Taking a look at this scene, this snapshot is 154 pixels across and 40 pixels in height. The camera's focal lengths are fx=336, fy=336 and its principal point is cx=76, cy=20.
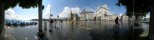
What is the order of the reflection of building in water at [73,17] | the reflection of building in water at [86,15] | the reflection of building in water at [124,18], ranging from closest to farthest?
the reflection of building in water at [73,17], the reflection of building in water at [86,15], the reflection of building in water at [124,18]

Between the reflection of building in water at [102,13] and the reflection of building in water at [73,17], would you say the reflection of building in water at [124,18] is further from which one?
the reflection of building in water at [73,17]

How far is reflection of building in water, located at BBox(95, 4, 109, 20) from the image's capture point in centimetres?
2776

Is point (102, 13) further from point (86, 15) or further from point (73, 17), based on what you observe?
point (73, 17)

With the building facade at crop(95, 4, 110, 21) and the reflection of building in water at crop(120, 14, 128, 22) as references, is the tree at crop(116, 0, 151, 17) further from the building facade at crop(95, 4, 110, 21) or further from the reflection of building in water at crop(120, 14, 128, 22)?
the building facade at crop(95, 4, 110, 21)

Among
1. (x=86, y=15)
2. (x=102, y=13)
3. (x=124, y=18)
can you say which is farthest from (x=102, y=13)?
(x=124, y=18)

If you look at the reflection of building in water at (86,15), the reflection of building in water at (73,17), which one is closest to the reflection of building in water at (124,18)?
the reflection of building in water at (86,15)

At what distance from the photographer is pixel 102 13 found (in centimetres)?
2817

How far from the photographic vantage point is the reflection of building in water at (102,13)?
2776 cm

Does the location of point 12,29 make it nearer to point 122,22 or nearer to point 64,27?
point 64,27

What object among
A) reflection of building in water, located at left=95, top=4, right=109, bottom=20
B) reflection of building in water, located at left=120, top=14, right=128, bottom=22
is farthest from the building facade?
reflection of building in water, located at left=120, top=14, right=128, bottom=22

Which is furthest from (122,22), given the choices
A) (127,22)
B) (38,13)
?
(38,13)

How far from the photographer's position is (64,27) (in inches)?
1097

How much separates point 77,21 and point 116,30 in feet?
11.1

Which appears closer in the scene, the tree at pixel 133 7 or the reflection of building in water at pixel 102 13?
the tree at pixel 133 7
